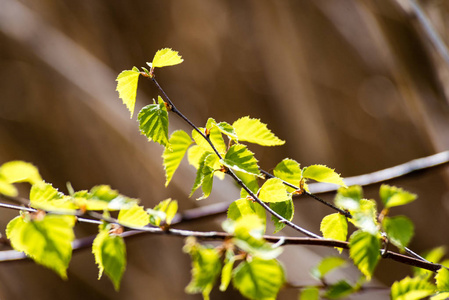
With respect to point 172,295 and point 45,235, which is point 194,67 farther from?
point 45,235

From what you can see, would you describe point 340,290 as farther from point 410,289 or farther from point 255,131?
point 255,131

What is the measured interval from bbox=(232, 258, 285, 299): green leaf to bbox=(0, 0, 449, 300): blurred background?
4.50ft

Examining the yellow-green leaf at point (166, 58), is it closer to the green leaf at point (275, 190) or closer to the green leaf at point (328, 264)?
the green leaf at point (275, 190)

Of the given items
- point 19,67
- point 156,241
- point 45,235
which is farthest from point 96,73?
point 45,235

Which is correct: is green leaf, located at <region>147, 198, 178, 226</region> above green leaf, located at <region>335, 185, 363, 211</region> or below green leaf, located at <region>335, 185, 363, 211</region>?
above

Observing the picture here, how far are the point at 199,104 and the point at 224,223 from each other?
1538 millimetres

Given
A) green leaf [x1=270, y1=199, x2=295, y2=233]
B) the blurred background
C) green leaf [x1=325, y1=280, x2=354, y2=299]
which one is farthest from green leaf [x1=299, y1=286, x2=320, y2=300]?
the blurred background

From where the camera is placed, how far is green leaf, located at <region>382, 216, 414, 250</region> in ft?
0.97

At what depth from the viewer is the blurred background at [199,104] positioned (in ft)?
5.52

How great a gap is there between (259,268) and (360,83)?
168cm

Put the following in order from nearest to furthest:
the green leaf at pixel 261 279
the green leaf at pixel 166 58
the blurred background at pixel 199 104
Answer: the green leaf at pixel 261 279 < the green leaf at pixel 166 58 < the blurred background at pixel 199 104

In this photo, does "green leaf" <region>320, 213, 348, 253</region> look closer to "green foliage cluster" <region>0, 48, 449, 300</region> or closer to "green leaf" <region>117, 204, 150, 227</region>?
"green foliage cluster" <region>0, 48, 449, 300</region>

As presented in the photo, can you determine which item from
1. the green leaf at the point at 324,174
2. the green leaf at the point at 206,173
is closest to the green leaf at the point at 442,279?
the green leaf at the point at 324,174

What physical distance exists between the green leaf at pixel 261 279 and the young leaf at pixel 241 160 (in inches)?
3.5
